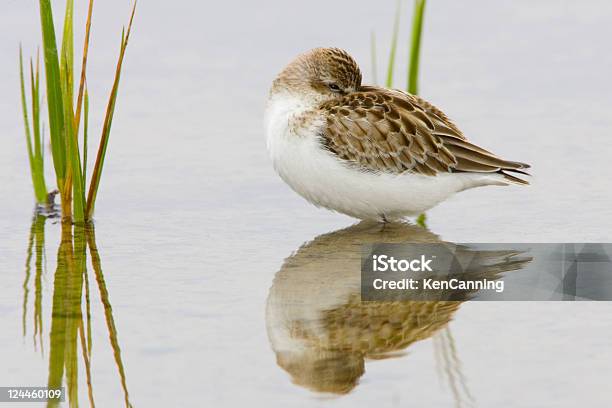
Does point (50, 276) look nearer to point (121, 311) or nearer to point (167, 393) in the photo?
point (121, 311)

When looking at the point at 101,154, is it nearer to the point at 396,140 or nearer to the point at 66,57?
the point at 66,57

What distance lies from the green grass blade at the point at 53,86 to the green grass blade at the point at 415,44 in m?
3.41

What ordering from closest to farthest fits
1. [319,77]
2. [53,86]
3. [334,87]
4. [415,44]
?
[53,86] < [319,77] < [334,87] < [415,44]

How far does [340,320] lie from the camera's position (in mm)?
7625

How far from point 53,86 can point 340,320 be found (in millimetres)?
2995

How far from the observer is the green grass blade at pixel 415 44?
1090 centimetres

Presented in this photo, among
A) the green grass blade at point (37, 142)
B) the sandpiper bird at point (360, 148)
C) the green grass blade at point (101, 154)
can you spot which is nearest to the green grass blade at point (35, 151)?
the green grass blade at point (37, 142)

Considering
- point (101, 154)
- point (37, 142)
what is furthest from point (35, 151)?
point (101, 154)

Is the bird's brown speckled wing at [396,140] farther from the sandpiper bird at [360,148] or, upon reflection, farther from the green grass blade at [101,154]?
the green grass blade at [101,154]

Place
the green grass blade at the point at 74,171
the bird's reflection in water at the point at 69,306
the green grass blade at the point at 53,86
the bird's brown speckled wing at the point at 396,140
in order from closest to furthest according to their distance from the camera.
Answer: the bird's reflection in water at the point at 69,306 → the green grass blade at the point at 53,86 → the green grass blade at the point at 74,171 → the bird's brown speckled wing at the point at 396,140

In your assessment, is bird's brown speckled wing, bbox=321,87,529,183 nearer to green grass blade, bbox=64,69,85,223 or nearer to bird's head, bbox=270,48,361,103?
bird's head, bbox=270,48,361,103

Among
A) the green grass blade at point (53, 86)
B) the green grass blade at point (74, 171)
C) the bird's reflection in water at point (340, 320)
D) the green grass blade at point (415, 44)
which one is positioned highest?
the green grass blade at point (415, 44)

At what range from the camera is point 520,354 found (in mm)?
7051

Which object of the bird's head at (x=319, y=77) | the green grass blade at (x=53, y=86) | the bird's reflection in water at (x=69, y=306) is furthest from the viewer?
the bird's head at (x=319, y=77)
